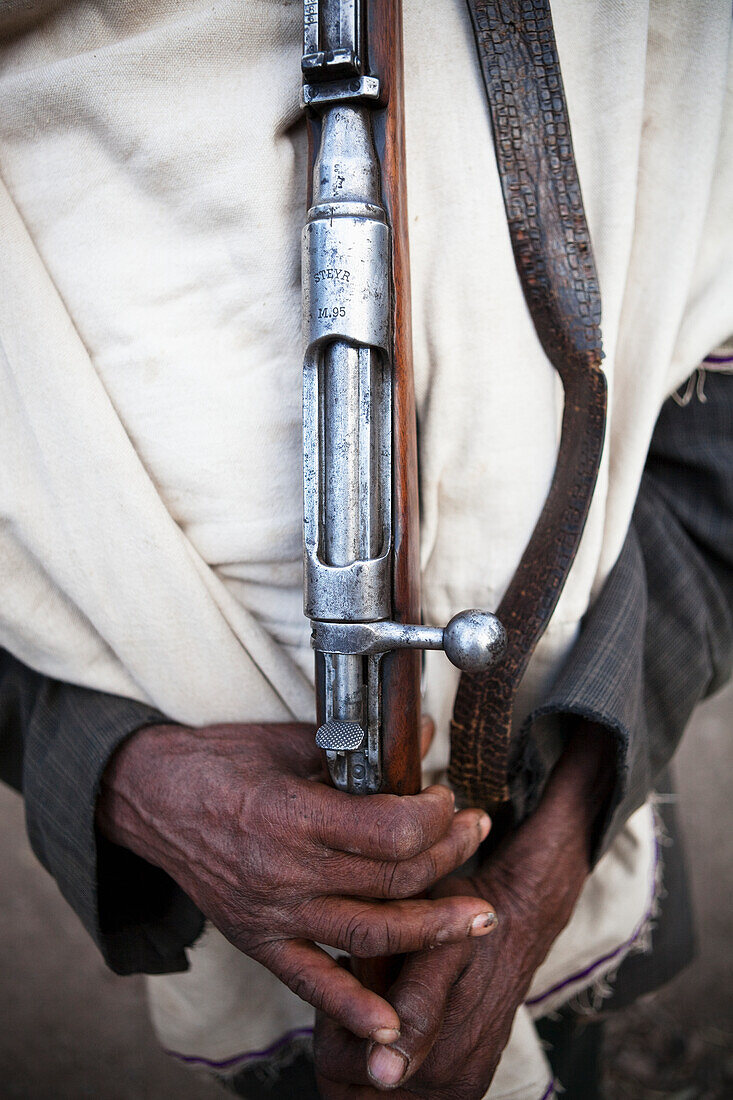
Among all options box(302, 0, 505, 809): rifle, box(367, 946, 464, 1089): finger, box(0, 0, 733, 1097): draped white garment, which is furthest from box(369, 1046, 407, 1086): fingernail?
box(0, 0, 733, 1097): draped white garment

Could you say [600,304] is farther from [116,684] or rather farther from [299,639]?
[116,684]

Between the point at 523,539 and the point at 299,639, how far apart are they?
0.27 meters

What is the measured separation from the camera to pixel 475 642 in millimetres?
572

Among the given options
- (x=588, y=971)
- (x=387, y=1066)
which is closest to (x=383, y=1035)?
(x=387, y=1066)

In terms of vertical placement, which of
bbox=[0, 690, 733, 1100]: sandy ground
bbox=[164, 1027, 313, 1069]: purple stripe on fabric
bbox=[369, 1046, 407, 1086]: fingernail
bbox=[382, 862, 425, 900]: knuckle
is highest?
bbox=[382, 862, 425, 900]: knuckle

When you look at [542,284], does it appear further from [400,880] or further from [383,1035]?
[383,1035]

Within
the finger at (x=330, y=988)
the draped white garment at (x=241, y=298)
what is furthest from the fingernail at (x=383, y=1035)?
the draped white garment at (x=241, y=298)

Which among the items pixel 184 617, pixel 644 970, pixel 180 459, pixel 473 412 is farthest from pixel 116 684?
pixel 644 970

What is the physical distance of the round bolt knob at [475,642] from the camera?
0.57 metres

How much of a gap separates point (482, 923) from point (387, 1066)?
5.4 inches

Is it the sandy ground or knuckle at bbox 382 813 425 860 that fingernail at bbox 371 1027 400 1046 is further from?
the sandy ground

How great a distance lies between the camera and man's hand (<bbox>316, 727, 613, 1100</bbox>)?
2.22 ft

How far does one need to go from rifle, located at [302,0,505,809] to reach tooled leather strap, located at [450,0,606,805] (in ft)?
0.42

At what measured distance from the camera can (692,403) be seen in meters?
0.90
